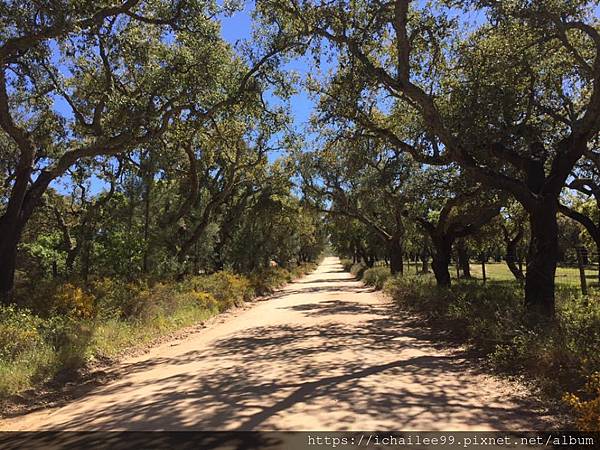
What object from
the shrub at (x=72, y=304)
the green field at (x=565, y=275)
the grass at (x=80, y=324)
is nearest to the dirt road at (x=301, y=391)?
the grass at (x=80, y=324)

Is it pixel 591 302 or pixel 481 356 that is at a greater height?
pixel 591 302

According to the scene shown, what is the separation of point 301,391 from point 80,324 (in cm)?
634

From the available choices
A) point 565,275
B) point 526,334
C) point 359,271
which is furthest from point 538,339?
point 359,271

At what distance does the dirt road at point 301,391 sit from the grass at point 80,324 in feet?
2.84

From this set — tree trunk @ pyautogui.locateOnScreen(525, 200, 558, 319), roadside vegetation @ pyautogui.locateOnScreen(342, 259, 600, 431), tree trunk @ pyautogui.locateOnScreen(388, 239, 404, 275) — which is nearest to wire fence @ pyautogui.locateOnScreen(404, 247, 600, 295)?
roadside vegetation @ pyautogui.locateOnScreen(342, 259, 600, 431)

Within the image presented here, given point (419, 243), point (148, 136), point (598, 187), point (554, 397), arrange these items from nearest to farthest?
1. point (554, 397)
2. point (148, 136)
3. point (598, 187)
4. point (419, 243)

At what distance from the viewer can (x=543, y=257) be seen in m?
11.1

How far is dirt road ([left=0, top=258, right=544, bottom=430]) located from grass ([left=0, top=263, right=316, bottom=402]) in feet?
2.84

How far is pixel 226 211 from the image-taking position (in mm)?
35375

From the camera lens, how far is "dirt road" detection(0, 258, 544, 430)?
5.85 m

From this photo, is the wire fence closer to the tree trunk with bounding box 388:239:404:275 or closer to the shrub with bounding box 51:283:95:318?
the tree trunk with bounding box 388:239:404:275

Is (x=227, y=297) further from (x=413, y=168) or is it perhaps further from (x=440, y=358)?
(x=440, y=358)

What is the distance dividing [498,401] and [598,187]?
39.8 feet

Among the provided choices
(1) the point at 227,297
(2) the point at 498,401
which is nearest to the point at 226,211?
(1) the point at 227,297
